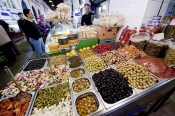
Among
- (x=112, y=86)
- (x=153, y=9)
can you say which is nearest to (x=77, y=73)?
(x=112, y=86)

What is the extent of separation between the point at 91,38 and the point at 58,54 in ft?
3.84

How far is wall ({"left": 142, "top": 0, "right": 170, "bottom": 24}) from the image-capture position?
6.10 feet

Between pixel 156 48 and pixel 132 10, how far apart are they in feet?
4.13

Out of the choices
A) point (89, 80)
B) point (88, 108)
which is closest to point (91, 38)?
point (89, 80)

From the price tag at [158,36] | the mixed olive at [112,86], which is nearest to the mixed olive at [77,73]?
the mixed olive at [112,86]

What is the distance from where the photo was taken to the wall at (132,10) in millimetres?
1939

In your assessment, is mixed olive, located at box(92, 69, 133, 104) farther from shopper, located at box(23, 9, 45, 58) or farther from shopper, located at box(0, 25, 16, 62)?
shopper, located at box(0, 25, 16, 62)

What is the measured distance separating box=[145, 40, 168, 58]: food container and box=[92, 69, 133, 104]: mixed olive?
1.05 m

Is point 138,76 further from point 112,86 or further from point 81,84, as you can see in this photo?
point 81,84

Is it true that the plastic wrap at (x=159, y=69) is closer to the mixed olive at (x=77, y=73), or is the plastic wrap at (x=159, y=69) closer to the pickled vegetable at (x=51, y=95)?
the mixed olive at (x=77, y=73)

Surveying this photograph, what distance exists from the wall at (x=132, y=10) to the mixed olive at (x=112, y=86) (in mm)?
1717

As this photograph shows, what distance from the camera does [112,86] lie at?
3.74 feet

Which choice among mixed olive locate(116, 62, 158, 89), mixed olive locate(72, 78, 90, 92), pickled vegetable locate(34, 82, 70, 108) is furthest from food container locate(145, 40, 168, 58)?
pickled vegetable locate(34, 82, 70, 108)

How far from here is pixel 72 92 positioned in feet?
3.94
